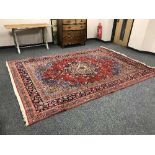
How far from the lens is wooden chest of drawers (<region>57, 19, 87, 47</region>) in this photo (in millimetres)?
3869

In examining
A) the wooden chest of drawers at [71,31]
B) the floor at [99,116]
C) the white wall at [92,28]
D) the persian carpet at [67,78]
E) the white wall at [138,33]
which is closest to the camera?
the floor at [99,116]

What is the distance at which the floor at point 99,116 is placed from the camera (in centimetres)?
166

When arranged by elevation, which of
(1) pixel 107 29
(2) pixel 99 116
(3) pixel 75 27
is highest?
(3) pixel 75 27

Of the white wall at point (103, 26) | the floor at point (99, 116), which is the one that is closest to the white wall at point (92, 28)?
the white wall at point (103, 26)

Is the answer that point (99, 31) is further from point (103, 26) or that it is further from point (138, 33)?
point (138, 33)

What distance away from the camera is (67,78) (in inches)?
103

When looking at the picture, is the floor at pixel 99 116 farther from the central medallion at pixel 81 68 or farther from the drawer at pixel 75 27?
the drawer at pixel 75 27

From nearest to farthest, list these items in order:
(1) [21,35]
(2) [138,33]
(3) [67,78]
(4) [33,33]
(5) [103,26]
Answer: (3) [67,78], (2) [138,33], (1) [21,35], (4) [33,33], (5) [103,26]

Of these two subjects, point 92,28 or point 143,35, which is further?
point 92,28

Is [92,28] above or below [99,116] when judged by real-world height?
above

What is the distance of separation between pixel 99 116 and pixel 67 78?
1006 mm

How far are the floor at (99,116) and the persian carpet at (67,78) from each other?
0.30 feet

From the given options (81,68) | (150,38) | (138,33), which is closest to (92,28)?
(138,33)

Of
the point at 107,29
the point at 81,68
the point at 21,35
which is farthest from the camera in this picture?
the point at 107,29
